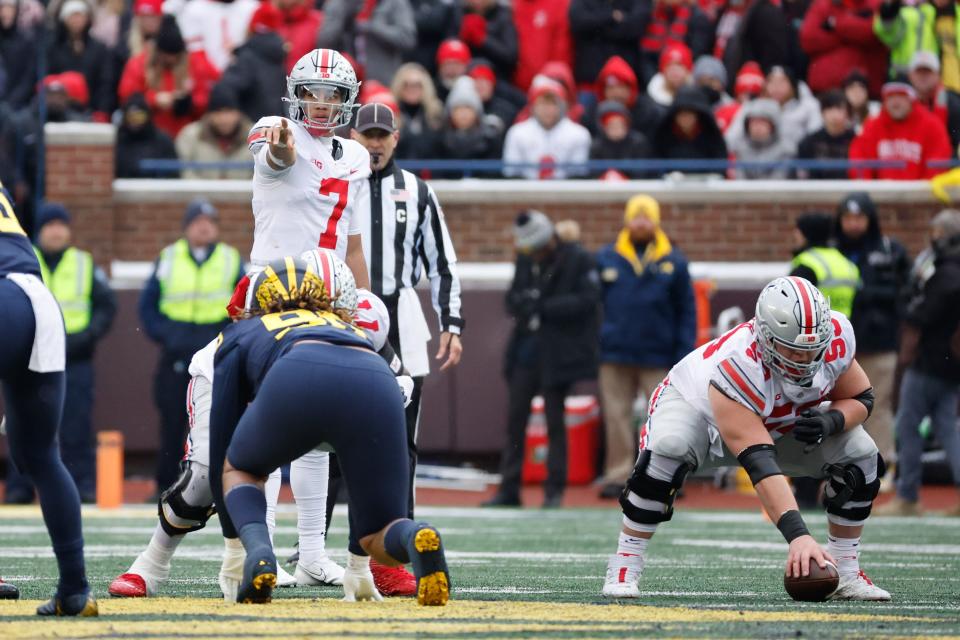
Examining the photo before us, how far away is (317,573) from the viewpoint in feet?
24.3

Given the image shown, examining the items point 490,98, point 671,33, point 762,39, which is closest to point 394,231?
point 490,98

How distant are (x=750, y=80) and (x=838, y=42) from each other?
1153mm

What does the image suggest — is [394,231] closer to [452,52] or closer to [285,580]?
[285,580]

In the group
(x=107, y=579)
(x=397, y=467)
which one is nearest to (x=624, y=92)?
→ (x=107, y=579)

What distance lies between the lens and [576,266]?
13.7 metres

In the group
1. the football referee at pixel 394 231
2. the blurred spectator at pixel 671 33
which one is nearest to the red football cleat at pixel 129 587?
the football referee at pixel 394 231

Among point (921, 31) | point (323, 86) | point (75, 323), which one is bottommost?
point (75, 323)

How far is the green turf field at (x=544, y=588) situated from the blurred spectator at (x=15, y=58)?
546 cm

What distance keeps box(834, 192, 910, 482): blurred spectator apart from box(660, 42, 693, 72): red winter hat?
4.03 metres

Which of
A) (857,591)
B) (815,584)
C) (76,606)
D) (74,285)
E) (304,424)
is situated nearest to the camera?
(76,606)

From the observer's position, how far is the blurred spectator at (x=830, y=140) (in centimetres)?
1638

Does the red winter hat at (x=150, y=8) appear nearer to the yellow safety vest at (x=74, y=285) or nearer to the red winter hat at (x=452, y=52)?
the red winter hat at (x=452, y=52)

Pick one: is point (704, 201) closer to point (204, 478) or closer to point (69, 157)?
point (69, 157)

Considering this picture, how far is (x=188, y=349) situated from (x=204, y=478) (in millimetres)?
7351
